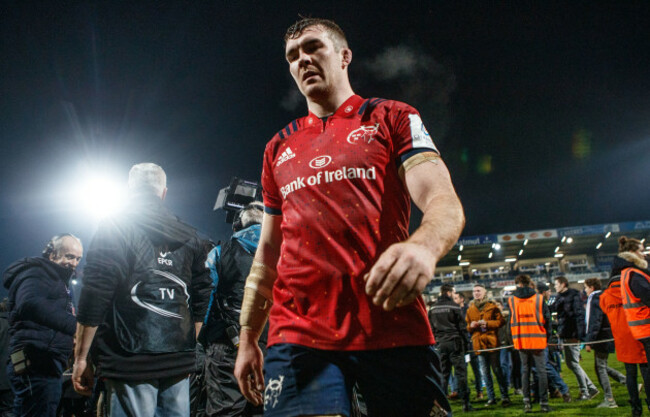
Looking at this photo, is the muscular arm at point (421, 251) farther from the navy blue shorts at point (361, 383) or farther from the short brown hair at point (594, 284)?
the short brown hair at point (594, 284)

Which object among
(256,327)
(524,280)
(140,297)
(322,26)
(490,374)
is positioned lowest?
(490,374)

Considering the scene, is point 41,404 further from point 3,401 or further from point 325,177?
point 325,177

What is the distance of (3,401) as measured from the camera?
Answer: 5648 mm

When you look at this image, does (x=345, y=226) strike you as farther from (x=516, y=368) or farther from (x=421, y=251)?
(x=516, y=368)

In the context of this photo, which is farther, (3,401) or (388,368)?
(3,401)

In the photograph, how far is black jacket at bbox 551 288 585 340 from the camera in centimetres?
851

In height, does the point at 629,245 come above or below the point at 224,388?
above

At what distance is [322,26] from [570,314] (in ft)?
29.7

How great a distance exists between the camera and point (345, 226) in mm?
1622

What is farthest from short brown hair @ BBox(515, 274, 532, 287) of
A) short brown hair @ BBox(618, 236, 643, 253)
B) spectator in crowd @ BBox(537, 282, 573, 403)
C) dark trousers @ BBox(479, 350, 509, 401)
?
short brown hair @ BBox(618, 236, 643, 253)

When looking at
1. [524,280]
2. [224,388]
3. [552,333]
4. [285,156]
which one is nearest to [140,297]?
[224,388]

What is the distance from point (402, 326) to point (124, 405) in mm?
2243

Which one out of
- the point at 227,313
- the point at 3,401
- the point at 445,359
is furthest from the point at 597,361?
the point at 3,401

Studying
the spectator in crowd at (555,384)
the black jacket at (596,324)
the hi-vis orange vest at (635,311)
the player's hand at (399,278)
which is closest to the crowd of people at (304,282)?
the player's hand at (399,278)
